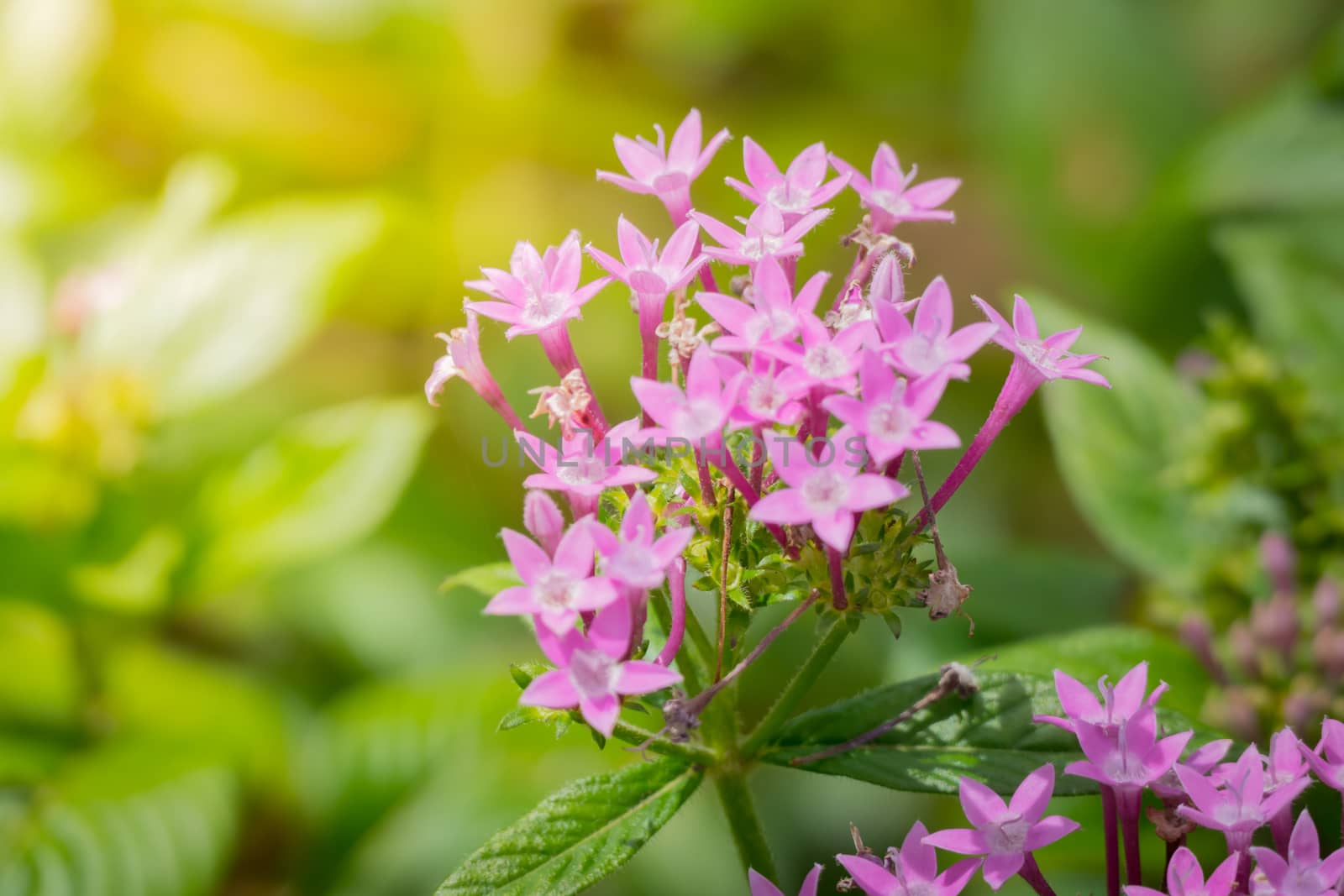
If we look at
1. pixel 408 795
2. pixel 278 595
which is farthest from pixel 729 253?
pixel 278 595

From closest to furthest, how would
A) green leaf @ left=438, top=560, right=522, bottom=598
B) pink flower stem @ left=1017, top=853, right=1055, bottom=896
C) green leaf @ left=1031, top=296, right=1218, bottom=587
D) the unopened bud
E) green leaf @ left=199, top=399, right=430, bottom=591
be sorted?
pink flower stem @ left=1017, top=853, right=1055, bottom=896
green leaf @ left=438, top=560, right=522, bottom=598
the unopened bud
green leaf @ left=1031, top=296, right=1218, bottom=587
green leaf @ left=199, top=399, right=430, bottom=591

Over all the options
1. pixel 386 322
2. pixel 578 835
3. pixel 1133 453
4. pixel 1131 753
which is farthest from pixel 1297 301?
pixel 386 322

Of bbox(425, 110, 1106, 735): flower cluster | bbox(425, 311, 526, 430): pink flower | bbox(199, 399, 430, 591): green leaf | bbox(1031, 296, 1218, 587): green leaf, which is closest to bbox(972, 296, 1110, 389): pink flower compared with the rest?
Answer: bbox(425, 110, 1106, 735): flower cluster

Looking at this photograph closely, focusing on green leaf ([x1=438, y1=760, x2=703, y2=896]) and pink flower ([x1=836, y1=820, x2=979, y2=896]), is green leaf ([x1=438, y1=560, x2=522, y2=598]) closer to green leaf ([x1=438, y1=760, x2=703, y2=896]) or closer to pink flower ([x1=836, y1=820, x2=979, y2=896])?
green leaf ([x1=438, y1=760, x2=703, y2=896])

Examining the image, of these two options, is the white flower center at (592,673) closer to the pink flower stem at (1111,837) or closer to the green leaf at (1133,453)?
the pink flower stem at (1111,837)

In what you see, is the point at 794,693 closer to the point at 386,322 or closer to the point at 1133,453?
the point at 1133,453

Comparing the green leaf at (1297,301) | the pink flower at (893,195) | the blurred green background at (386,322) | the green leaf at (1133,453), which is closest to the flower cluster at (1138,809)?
the pink flower at (893,195)
